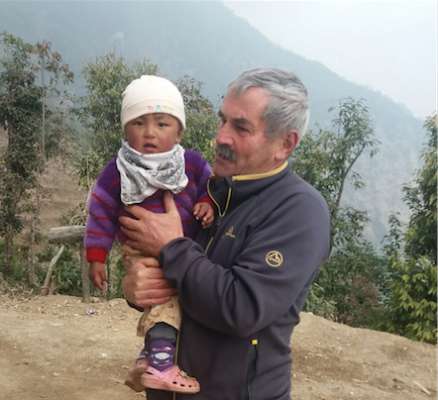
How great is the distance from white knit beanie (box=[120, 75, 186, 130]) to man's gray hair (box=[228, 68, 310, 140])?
297 millimetres

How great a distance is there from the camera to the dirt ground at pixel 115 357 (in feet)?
12.8

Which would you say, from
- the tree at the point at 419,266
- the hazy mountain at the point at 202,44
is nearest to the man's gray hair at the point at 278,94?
the tree at the point at 419,266

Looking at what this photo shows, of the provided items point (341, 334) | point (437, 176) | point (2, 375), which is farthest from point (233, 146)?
point (437, 176)

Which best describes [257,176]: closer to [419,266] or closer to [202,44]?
[419,266]

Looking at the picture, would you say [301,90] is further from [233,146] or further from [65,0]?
[65,0]

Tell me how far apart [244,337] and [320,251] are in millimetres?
285

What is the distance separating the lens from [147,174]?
4.69 feet

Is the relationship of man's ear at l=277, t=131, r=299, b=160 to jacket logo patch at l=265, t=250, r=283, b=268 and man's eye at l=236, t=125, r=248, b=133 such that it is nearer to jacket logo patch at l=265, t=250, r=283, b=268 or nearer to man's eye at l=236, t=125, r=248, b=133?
man's eye at l=236, t=125, r=248, b=133

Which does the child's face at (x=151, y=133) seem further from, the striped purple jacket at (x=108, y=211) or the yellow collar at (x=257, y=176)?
the yellow collar at (x=257, y=176)

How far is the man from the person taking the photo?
112 cm

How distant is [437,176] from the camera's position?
748cm

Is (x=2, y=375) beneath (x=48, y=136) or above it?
beneath

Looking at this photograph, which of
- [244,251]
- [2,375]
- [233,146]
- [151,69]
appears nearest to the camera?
[244,251]

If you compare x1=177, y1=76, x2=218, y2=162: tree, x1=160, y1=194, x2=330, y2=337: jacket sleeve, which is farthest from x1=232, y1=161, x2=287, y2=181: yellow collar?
x1=177, y1=76, x2=218, y2=162: tree
